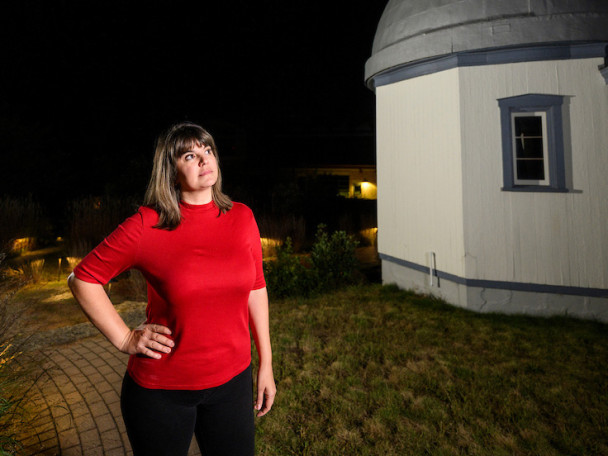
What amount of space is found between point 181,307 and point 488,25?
20.5ft

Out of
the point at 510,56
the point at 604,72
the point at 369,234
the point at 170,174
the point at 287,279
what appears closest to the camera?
the point at 170,174

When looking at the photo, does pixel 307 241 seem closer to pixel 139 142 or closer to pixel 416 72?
pixel 416 72

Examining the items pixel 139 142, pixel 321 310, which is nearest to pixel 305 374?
pixel 321 310

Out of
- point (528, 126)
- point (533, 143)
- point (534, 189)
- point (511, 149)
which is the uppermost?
point (528, 126)

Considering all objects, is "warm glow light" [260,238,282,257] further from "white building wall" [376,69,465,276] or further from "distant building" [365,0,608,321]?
"distant building" [365,0,608,321]

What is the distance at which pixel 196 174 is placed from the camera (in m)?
A: 1.93

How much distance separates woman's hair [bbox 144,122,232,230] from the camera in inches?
71.5

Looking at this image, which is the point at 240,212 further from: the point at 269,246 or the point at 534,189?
the point at 269,246

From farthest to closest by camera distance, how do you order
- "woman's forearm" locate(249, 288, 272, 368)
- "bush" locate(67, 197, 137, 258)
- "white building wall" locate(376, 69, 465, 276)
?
"bush" locate(67, 197, 137, 258) < "white building wall" locate(376, 69, 465, 276) < "woman's forearm" locate(249, 288, 272, 368)

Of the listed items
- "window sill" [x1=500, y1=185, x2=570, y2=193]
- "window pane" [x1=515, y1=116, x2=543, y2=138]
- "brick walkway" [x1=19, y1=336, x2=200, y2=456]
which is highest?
"window pane" [x1=515, y1=116, x2=543, y2=138]

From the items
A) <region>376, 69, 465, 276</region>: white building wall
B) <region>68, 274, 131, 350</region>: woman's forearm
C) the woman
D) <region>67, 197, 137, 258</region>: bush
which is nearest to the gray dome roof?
<region>376, 69, 465, 276</region>: white building wall

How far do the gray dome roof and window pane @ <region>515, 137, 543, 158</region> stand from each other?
1363 mm

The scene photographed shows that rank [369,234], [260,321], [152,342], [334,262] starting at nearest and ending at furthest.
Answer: [152,342] → [260,321] → [334,262] → [369,234]

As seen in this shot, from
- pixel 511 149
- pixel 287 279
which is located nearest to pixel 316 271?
pixel 287 279
